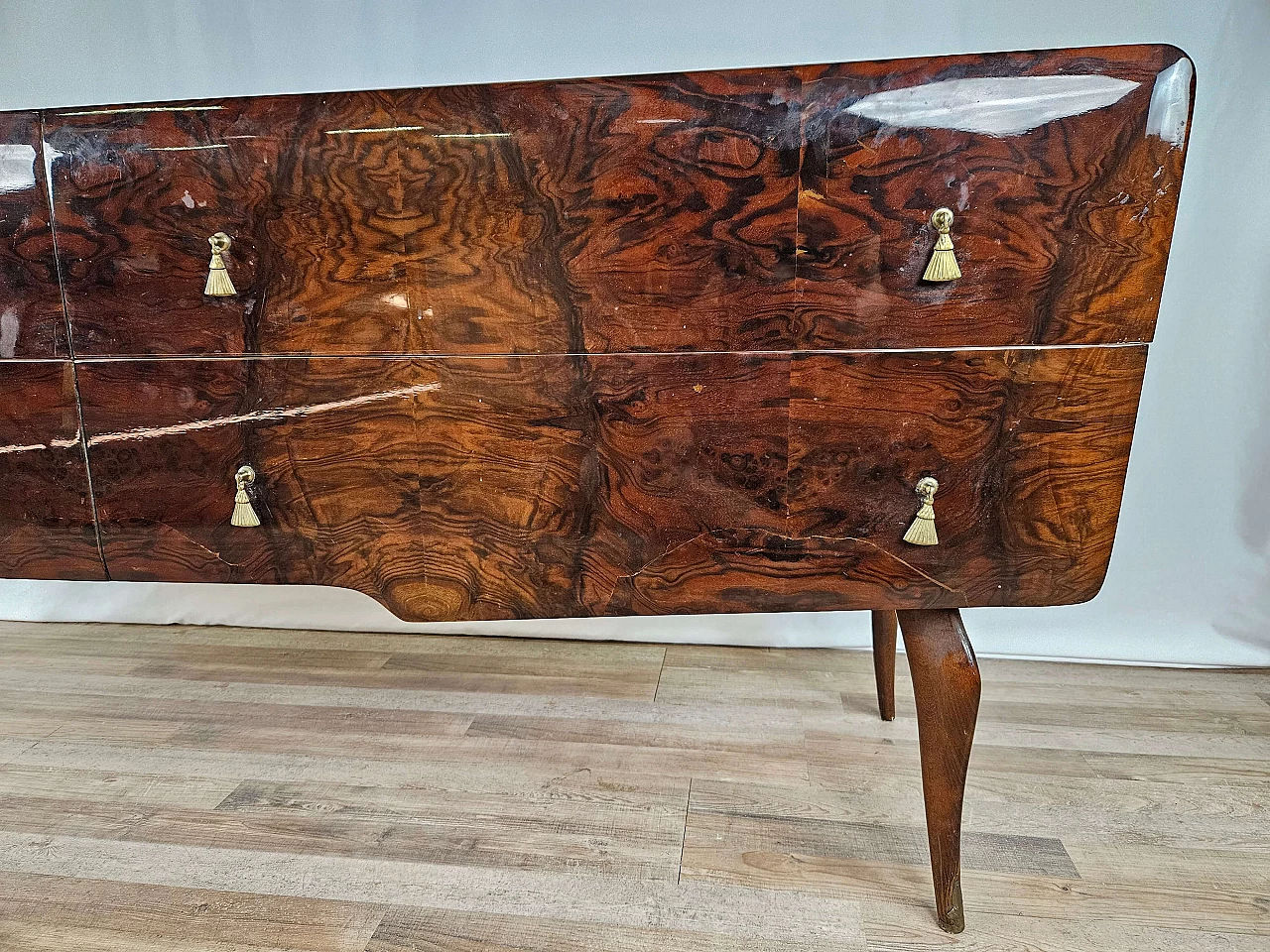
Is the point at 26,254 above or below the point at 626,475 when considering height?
above

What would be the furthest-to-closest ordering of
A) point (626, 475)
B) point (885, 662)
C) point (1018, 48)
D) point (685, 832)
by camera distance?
point (1018, 48) → point (885, 662) → point (685, 832) → point (626, 475)

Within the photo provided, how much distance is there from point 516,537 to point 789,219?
54cm

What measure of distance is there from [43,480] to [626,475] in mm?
815

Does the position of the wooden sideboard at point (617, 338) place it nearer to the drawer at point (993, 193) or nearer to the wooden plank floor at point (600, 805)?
the drawer at point (993, 193)

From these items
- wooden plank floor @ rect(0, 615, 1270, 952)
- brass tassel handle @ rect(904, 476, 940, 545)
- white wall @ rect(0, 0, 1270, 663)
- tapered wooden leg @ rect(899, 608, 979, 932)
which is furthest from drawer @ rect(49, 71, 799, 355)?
white wall @ rect(0, 0, 1270, 663)

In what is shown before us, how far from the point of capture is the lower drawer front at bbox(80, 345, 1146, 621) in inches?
44.3

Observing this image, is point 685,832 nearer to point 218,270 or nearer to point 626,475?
point 626,475

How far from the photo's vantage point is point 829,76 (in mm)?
1045

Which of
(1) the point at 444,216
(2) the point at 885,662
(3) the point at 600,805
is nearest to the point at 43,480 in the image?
(1) the point at 444,216

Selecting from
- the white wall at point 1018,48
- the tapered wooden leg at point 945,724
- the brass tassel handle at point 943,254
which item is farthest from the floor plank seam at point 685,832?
the brass tassel handle at point 943,254

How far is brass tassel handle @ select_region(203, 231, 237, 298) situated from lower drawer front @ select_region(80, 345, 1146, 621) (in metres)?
0.10

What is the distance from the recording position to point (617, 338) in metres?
1.13

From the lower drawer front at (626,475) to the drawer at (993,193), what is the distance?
0.16 feet

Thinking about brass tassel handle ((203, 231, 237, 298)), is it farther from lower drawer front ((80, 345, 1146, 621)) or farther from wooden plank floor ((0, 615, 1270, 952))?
wooden plank floor ((0, 615, 1270, 952))
